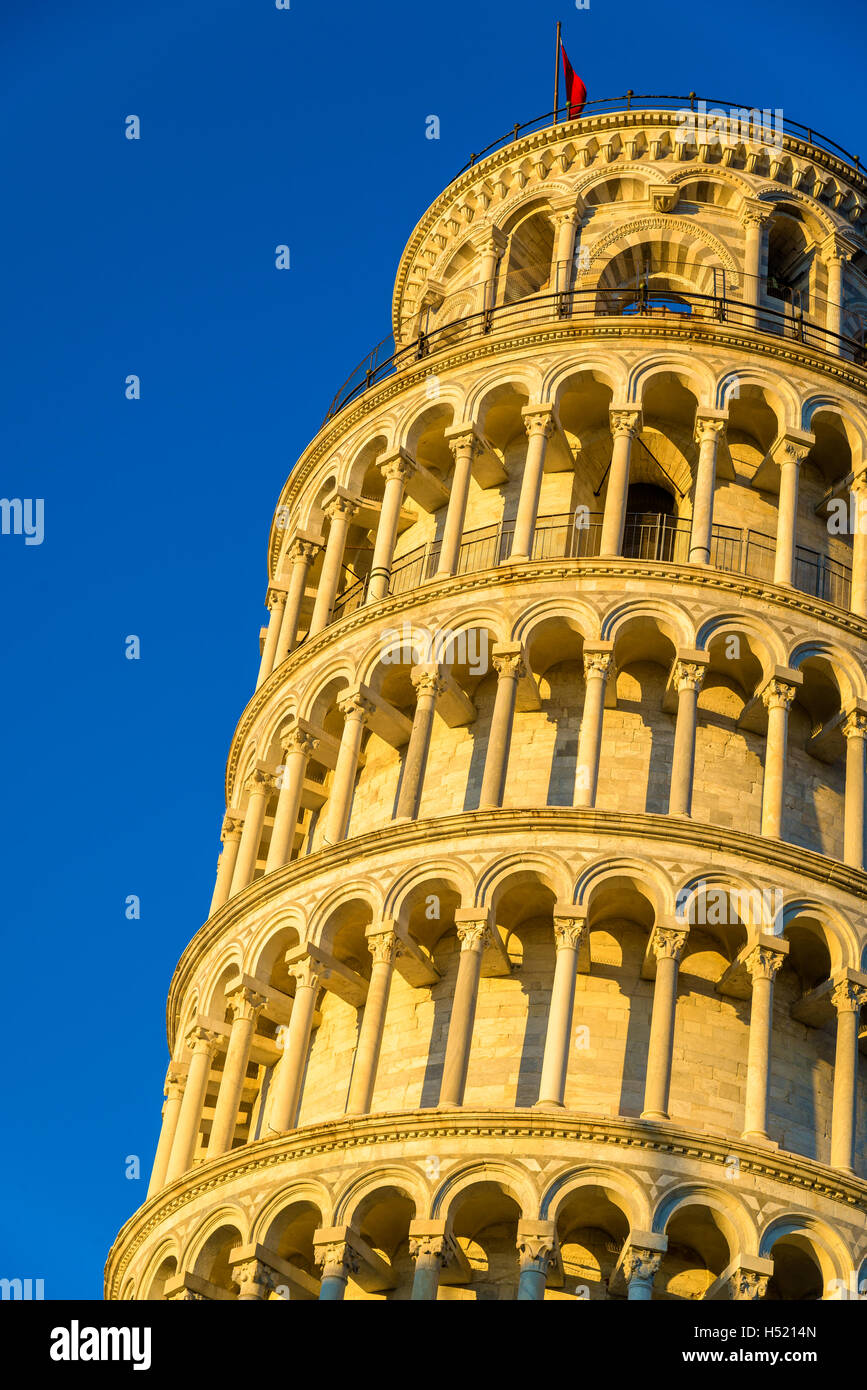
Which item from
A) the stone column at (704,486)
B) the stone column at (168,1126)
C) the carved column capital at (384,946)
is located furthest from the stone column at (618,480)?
the stone column at (168,1126)

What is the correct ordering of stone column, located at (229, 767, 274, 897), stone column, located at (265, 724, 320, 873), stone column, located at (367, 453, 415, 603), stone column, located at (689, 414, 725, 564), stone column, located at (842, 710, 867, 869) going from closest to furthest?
stone column, located at (842, 710, 867, 869)
stone column, located at (689, 414, 725, 564)
stone column, located at (265, 724, 320, 873)
stone column, located at (229, 767, 274, 897)
stone column, located at (367, 453, 415, 603)

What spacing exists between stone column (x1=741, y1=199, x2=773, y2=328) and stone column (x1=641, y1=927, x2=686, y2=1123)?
14037 millimetres

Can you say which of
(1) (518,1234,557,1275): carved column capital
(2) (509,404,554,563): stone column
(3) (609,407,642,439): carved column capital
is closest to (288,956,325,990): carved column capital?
Answer: (1) (518,1234,557,1275): carved column capital

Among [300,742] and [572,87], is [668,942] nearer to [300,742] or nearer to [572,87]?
[300,742]

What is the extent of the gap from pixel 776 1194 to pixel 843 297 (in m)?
21.6

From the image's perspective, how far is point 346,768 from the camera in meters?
35.2

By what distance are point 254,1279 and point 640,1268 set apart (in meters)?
A: 5.54

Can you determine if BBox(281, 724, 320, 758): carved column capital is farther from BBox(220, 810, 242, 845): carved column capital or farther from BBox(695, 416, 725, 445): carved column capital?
BBox(695, 416, 725, 445): carved column capital

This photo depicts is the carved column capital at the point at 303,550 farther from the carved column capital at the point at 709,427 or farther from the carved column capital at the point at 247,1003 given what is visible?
the carved column capital at the point at 247,1003

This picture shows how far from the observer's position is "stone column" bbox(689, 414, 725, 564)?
35.3 meters

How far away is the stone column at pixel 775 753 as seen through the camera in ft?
106

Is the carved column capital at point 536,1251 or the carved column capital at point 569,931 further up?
the carved column capital at point 569,931

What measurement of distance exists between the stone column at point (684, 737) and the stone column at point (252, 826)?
26.2 feet
